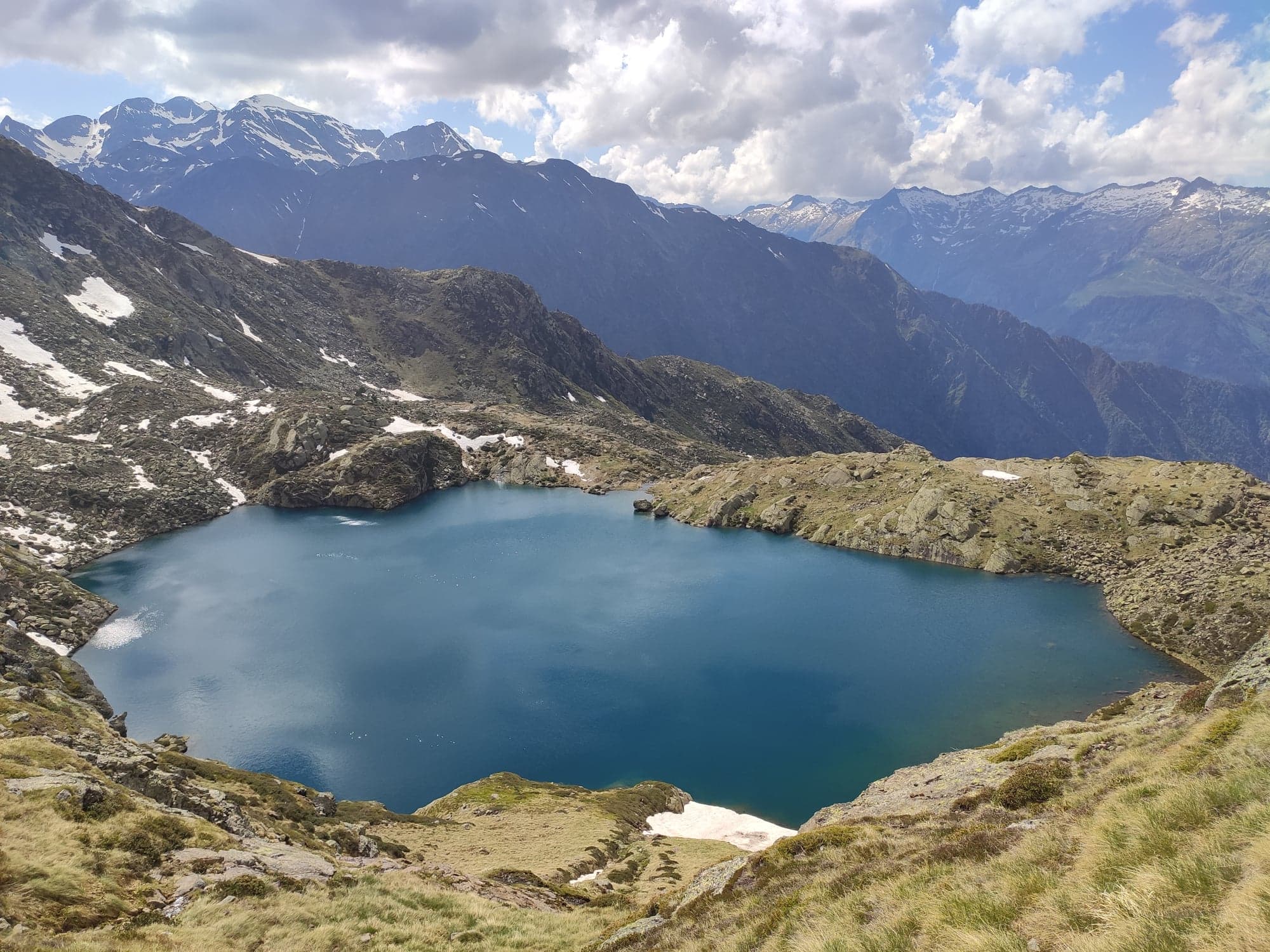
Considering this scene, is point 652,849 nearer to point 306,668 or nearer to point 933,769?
point 933,769

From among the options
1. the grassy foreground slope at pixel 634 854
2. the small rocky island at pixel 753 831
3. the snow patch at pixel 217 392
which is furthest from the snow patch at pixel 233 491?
the grassy foreground slope at pixel 634 854

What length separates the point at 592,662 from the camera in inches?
2539

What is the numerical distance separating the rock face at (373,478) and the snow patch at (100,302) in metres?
78.2

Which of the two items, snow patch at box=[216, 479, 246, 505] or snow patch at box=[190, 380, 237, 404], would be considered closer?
snow patch at box=[216, 479, 246, 505]

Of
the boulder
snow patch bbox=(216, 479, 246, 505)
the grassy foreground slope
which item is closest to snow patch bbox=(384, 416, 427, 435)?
snow patch bbox=(216, 479, 246, 505)

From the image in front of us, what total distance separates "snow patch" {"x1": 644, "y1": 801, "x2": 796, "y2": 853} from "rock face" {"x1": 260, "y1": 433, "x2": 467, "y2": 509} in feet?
328

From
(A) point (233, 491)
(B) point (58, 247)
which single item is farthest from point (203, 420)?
(B) point (58, 247)

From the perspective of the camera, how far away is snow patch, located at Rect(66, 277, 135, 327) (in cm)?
16275

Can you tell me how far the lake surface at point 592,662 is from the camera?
50344 mm

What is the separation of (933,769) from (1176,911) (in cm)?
3608

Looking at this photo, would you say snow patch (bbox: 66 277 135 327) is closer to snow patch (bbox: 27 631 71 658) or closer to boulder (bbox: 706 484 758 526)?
snow patch (bbox: 27 631 71 658)

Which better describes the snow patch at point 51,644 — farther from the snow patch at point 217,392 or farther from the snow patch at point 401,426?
the snow patch at point 217,392

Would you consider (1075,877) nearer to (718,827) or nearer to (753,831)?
(753,831)

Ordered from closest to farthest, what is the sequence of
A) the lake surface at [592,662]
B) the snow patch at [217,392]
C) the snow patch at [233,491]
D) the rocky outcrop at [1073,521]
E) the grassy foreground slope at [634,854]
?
the grassy foreground slope at [634,854], the lake surface at [592,662], the rocky outcrop at [1073,521], the snow patch at [233,491], the snow patch at [217,392]
